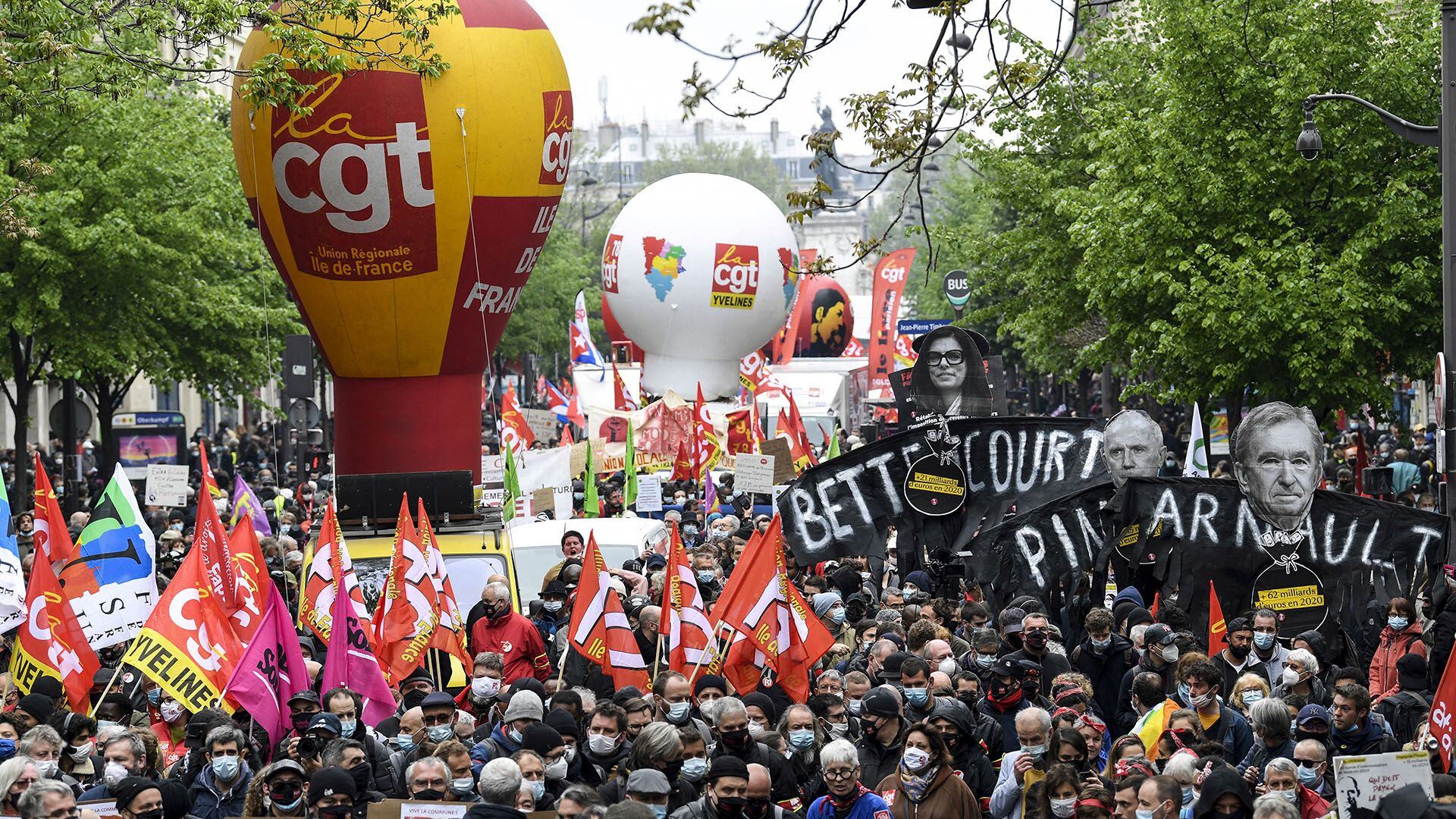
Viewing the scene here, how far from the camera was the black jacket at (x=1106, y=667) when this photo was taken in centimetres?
1230

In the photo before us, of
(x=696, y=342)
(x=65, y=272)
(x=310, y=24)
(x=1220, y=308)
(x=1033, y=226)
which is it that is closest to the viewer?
(x=310, y=24)

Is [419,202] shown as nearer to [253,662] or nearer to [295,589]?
[295,589]

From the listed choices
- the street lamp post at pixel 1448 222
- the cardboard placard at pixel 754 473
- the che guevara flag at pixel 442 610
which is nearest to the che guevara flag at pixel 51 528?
A: the che guevara flag at pixel 442 610

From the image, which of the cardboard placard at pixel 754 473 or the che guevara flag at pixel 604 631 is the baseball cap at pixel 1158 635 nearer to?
the che guevara flag at pixel 604 631

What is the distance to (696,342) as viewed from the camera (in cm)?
4112

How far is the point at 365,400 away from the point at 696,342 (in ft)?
61.5

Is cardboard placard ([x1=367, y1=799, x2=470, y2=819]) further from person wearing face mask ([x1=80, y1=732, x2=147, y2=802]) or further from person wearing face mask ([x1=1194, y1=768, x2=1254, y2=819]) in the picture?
person wearing face mask ([x1=1194, y1=768, x2=1254, y2=819])

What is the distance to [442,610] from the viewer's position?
1370cm

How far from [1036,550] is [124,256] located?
19.9 meters

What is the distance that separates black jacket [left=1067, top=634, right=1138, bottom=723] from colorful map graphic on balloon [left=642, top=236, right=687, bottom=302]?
93.4 ft

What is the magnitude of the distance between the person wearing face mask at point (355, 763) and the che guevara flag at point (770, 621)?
11.7ft

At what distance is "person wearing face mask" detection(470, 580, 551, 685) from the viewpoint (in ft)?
44.6

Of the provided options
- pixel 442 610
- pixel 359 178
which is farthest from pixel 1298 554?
pixel 359 178

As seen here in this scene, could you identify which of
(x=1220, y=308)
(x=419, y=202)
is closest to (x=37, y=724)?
(x=419, y=202)
